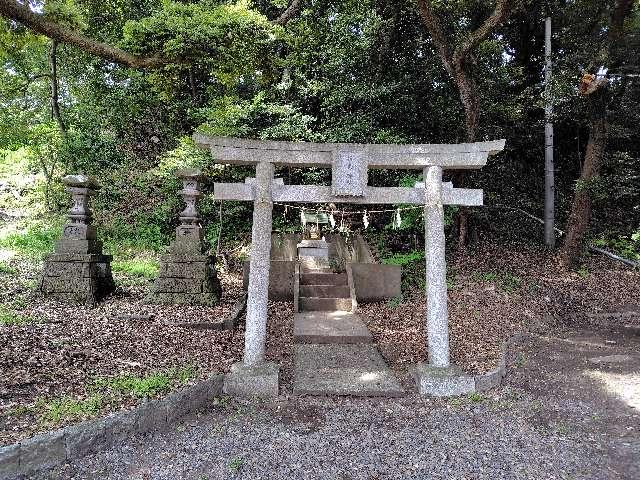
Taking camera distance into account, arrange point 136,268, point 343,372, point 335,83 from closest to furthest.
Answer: point 343,372 → point 136,268 → point 335,83

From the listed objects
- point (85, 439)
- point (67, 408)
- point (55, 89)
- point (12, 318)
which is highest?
point (55, 89)

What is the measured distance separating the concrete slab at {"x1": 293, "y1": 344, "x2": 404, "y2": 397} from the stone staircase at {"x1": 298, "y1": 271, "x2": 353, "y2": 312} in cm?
202

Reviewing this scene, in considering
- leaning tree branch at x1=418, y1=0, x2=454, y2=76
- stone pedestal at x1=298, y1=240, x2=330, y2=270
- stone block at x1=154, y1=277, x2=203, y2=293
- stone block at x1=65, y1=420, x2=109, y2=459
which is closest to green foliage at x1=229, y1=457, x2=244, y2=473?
stone block at x1=65, y1=420, x2=109, y2=459

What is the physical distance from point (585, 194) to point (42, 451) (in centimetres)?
1075

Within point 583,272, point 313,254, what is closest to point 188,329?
point 313,254

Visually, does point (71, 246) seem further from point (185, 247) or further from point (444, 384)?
point (444, 384)

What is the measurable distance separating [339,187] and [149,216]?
9.95 m

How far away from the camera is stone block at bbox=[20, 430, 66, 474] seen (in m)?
2.94

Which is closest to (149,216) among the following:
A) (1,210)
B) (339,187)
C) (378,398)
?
(1,210)

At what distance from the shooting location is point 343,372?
5.23 metres

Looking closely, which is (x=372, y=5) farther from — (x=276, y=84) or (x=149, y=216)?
(x=149, y=216)

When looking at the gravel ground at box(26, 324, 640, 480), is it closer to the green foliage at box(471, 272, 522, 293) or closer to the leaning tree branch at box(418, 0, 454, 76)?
the green foliage at box(471, 272, 522, 293)

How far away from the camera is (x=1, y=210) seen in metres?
14.0

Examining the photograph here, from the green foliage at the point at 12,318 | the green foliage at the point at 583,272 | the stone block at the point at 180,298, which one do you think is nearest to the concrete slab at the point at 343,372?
the stone block at the point at 180,298
